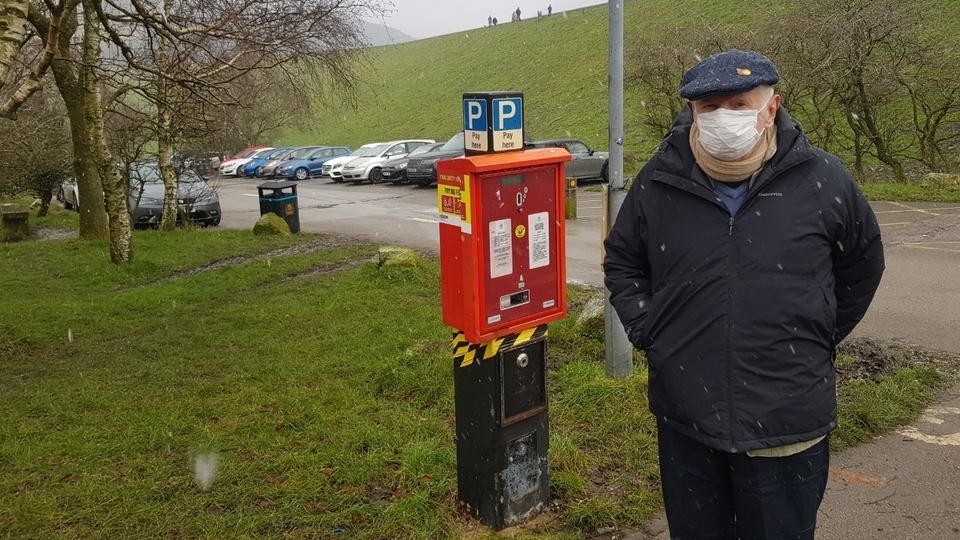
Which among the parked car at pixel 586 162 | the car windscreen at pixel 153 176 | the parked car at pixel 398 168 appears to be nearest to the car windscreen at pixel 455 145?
the parked car at pixel 398 168

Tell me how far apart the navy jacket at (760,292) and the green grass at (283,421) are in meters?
1.54

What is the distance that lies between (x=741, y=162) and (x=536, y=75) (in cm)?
4224

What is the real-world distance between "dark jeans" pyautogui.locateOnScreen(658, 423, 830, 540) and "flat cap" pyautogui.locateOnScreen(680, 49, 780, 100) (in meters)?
1.09

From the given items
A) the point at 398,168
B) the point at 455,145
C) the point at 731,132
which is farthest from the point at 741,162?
the point at 398,168

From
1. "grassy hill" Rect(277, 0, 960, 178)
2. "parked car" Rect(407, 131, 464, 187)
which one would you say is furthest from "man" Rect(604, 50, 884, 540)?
"grassy hill" Rect(277, 0, 960, 178)

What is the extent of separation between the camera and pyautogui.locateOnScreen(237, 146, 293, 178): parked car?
1358 inches

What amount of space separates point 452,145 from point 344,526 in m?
20.4

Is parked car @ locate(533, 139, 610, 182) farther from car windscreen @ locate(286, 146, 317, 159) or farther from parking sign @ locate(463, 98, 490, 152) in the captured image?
parking sign @ locate(463, 98, 490, 152)

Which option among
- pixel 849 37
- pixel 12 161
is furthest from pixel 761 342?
pixel 12 161

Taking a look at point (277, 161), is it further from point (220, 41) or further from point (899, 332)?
point (899, 332)

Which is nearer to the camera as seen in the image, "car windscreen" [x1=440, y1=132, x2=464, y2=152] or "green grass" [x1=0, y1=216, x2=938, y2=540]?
"green grass" [x1=0, y1=216, x2=938, y2=540]

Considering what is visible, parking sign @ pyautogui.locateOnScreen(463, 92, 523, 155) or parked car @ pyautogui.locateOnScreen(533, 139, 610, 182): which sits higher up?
parking sign @ pyautogui.locateOnScreen(463, 92, 523, 155)

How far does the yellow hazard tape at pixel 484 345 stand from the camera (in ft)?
11.7

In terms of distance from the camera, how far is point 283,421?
197 inches
